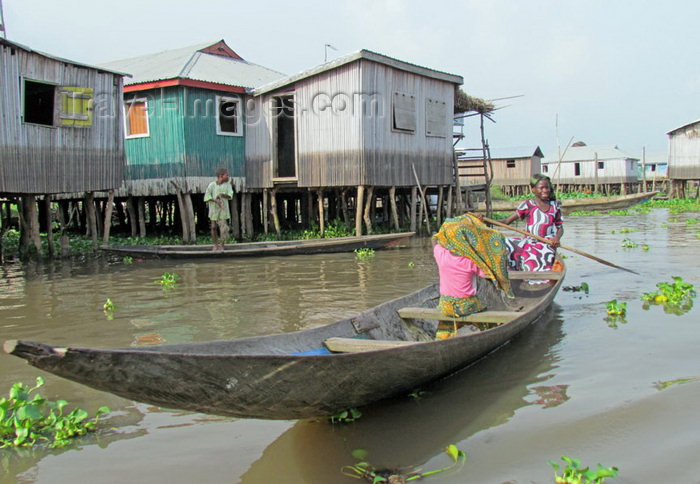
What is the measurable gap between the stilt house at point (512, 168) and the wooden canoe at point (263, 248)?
92.4 ft

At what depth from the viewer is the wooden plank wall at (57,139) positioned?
11141 millimetres

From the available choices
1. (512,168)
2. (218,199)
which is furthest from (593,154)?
(218,199)

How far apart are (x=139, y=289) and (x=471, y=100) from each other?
1305 centimetres

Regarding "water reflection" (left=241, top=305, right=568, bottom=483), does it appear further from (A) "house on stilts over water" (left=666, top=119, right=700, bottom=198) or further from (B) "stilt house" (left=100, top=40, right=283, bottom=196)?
(A) "house on stilts over water" (left=666, top=119, right=700, bottom=198)

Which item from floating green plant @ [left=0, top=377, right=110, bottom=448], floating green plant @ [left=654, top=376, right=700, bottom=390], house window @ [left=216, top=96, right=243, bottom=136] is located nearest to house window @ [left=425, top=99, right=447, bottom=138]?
house window @ [left=216, top=96, right=243, bottom=136]

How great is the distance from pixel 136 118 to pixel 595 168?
34.8 m

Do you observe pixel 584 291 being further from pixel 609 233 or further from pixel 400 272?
pixel 609 233

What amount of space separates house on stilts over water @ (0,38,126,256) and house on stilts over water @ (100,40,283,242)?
4.88 ft

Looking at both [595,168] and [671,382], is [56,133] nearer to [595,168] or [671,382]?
[671,382]

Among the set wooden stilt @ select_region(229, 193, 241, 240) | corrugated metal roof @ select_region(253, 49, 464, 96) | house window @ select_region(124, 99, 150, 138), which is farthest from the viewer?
wooden stilt @ select_region(229, 193, 241, 240)

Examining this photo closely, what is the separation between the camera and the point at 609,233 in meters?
17.5

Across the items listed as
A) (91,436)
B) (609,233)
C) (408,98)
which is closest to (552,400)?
(91,436)

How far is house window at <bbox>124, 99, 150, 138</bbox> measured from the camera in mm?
15156

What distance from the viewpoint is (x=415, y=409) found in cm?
433
